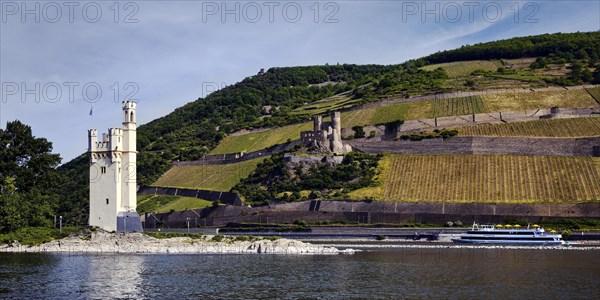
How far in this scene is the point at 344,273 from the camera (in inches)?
1791

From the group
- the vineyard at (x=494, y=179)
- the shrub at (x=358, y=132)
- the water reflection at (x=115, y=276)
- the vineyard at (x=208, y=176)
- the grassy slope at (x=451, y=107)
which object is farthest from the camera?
the grassy slope at (x=451, y=107)

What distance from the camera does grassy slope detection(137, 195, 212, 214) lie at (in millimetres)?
95425

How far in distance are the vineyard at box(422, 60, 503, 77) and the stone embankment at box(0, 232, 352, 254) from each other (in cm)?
8102

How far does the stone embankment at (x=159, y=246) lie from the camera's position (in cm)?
5903

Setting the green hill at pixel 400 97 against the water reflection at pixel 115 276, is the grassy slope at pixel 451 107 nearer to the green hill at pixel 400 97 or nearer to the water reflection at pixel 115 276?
the green hill at pixel 400 97

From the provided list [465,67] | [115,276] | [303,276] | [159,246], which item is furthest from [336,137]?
[115,276]

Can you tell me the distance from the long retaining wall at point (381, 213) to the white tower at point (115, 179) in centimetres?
2555

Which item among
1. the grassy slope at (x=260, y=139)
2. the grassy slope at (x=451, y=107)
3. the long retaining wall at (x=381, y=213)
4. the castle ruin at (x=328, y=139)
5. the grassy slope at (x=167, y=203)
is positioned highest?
the grassy slope at (x=451, y=107)

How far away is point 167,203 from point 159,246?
4182cm

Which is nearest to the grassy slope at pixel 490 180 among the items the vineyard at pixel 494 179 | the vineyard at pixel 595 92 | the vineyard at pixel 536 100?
the vineyard at pixel 494 179

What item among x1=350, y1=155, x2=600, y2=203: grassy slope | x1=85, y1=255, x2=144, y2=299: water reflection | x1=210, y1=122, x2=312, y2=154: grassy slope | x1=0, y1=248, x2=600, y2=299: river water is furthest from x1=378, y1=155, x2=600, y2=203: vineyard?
x1=85, y1=255, x2=144, y2=299: water reflection

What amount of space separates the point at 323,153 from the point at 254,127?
37956mm

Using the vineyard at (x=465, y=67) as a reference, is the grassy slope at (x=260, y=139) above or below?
below

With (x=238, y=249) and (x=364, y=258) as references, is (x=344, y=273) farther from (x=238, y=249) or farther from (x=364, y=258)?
(x=238, y=249)
